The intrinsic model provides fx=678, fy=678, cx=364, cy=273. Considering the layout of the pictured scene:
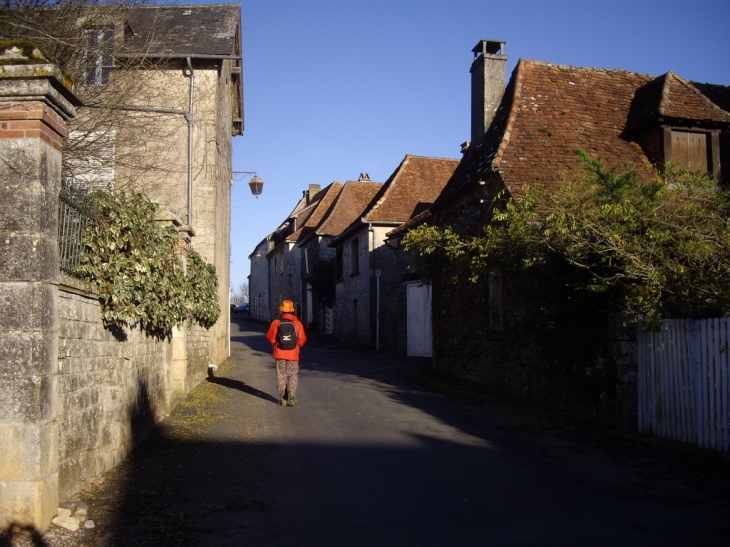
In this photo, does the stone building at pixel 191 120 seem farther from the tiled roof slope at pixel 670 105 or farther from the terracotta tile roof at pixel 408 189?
the terracotta tile roof at pixel 408 189

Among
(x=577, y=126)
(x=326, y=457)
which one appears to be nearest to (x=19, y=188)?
(x=326, y=457)

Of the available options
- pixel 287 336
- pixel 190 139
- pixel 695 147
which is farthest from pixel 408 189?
pixel 287 336

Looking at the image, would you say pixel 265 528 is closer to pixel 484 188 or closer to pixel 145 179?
pixel 484 188

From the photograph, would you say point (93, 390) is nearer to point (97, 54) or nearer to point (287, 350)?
point (287, 350)

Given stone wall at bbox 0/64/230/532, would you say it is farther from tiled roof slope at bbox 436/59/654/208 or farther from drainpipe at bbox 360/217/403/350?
drainpipe at bbox 360/217/403/350

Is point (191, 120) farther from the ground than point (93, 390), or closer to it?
farther from the ground

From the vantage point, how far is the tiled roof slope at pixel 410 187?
27.1 meters

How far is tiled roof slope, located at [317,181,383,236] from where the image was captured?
117 ft

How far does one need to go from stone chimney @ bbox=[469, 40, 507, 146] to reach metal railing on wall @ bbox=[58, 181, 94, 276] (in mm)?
11974

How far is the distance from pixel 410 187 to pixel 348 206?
29.2 ft

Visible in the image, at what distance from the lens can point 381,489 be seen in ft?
20.1

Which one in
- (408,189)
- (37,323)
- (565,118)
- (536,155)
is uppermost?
(408,189)

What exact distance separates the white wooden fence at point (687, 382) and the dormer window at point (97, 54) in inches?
322

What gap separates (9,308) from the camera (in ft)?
15.7
